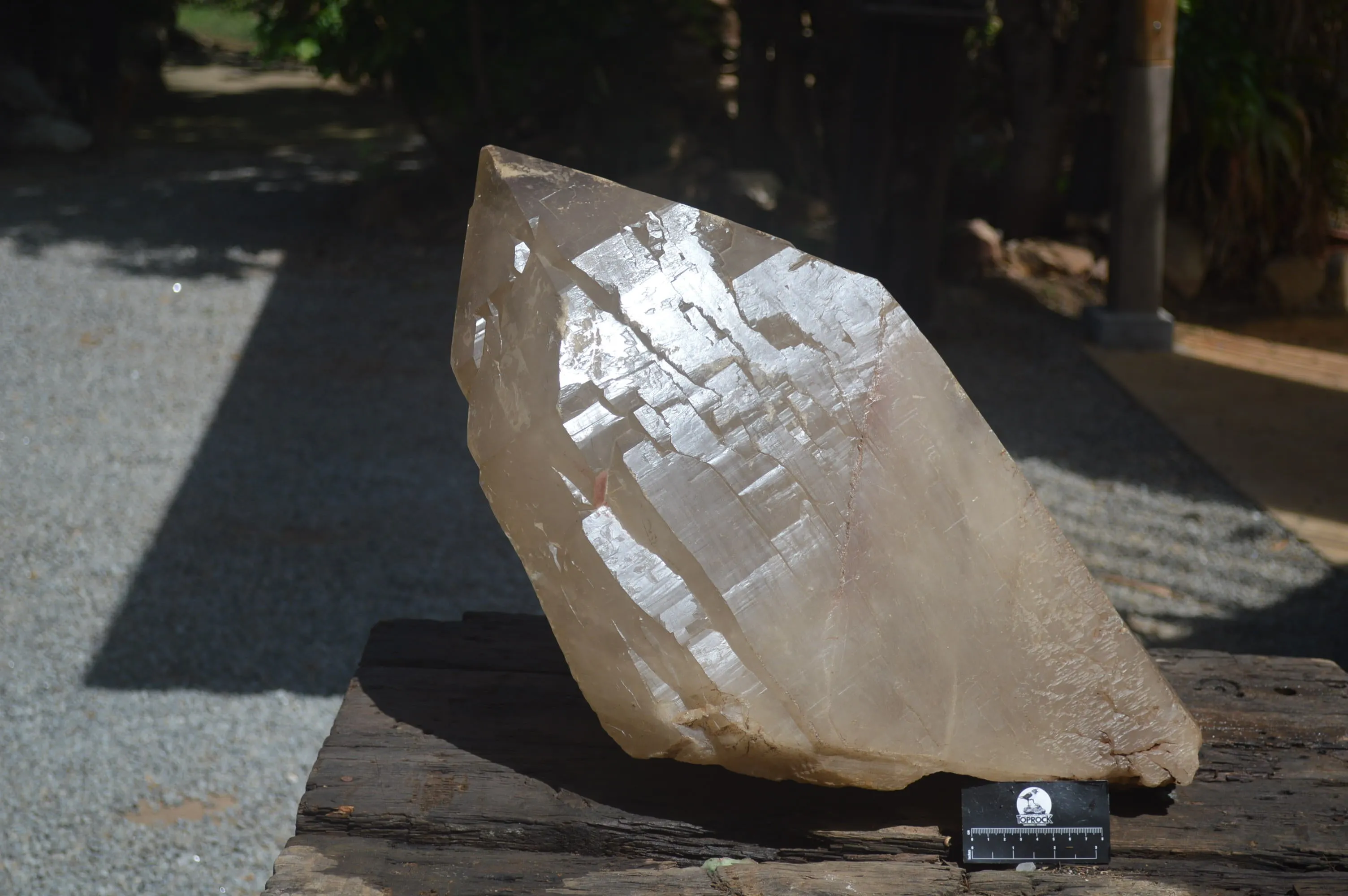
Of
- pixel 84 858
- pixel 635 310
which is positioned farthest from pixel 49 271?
pixel 635 310

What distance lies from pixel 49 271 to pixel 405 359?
2.46 meters

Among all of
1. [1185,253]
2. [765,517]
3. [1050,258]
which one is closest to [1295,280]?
[1185,253]

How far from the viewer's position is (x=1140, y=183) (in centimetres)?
587

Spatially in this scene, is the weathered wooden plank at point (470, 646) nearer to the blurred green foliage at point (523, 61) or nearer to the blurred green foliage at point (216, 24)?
the blurred green foliage at point (523, 61)

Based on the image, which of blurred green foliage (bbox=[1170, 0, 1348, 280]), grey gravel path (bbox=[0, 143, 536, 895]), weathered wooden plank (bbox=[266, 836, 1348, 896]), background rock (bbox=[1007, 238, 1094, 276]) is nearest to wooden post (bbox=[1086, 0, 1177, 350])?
blurred green foliage (bbox=[1170, 0, 1348, 280])

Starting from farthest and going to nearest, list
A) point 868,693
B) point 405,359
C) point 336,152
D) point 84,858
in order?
point 336,152
point 405,359
point 84,858
point 868,693

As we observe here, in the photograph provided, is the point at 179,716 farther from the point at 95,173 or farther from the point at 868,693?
the point at 95,173

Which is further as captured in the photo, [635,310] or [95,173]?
[95,173]

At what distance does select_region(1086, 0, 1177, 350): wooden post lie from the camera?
566cm

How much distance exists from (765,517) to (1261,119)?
5941 mm

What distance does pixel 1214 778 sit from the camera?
1.98 metres

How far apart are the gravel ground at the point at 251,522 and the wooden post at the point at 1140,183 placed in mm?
359

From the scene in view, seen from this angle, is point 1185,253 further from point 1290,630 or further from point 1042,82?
point 1290,630

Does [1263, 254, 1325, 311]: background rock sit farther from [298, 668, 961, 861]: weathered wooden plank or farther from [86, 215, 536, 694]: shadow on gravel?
[298, 668, 961, 861]: weathered wooden plank
